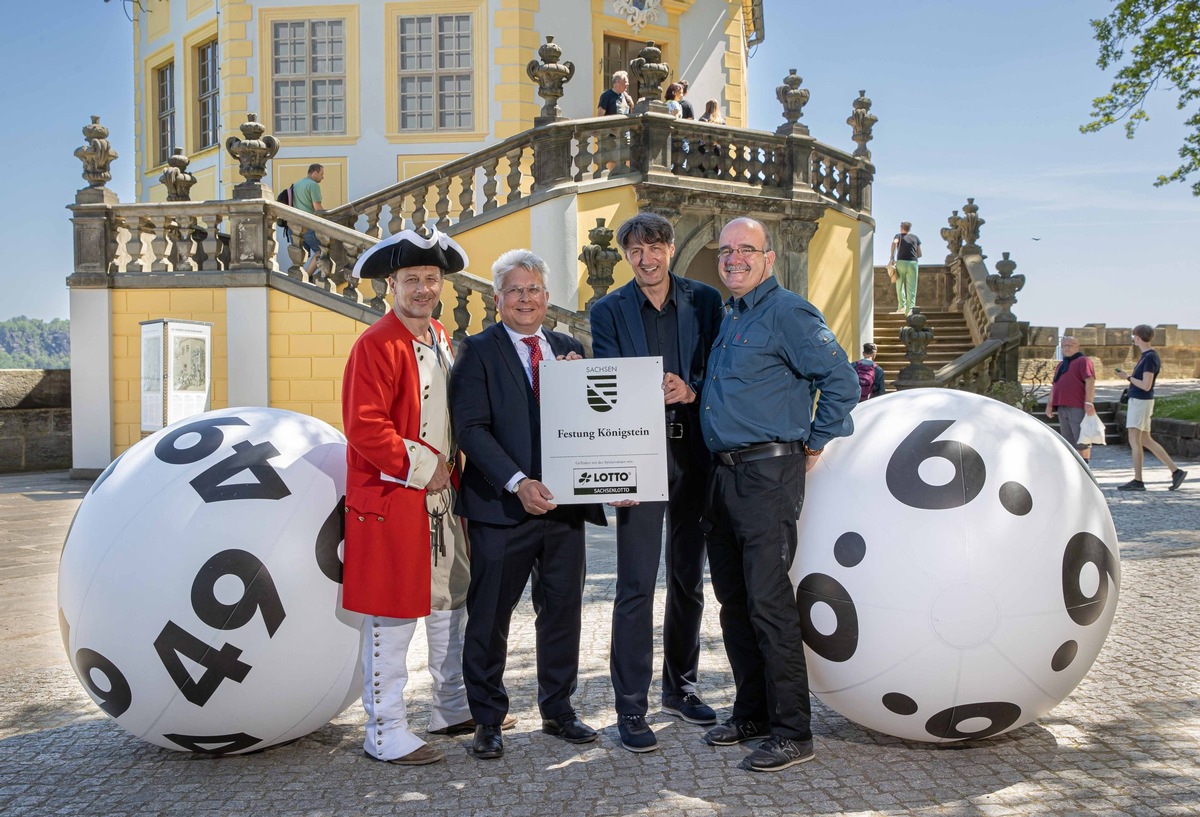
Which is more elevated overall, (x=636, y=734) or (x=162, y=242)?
(x=162, y=242)

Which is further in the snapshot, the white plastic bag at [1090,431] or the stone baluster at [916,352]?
the stone baluster at [916,352]

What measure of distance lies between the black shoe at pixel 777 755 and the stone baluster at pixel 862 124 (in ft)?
65.3

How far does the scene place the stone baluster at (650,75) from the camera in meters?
18.0

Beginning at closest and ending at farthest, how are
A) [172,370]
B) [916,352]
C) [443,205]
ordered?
[172,370] → [443,205] → [916,352]

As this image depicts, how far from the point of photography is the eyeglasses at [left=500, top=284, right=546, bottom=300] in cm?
518

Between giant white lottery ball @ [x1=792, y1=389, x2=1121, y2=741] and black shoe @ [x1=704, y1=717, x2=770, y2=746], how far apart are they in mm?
365

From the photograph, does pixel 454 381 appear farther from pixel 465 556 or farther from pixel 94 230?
pixel 94 230

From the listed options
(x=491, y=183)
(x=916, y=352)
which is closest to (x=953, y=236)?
(x=916, y=352)

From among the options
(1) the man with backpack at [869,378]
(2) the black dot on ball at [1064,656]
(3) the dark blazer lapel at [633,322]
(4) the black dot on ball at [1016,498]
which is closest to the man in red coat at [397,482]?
(3) the dark blazer lapel at [633,322]

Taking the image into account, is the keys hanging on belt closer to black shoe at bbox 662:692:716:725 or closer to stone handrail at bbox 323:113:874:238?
black shoe at bbox 662:692:716:725

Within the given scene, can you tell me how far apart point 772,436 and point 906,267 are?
21.6m

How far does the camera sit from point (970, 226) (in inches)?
1110

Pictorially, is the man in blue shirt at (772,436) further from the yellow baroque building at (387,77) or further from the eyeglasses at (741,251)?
the yellow baroque building at (387,77)

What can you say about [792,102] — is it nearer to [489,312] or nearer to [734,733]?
[489,312]
